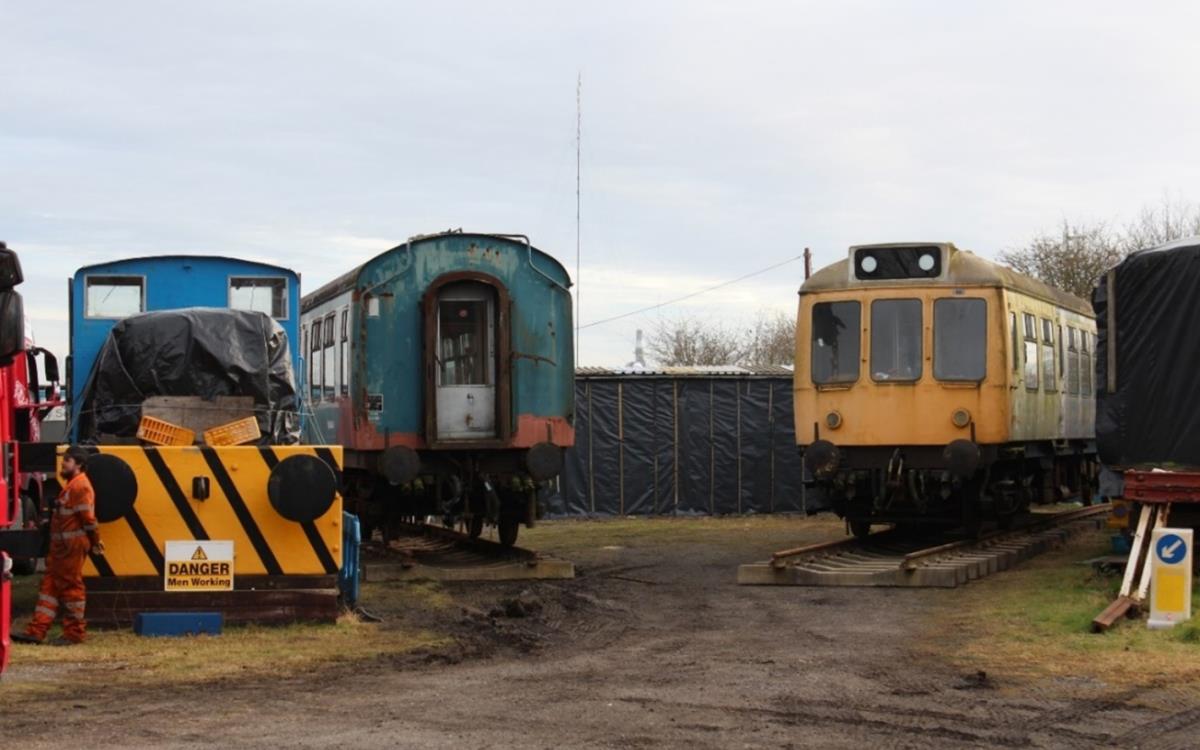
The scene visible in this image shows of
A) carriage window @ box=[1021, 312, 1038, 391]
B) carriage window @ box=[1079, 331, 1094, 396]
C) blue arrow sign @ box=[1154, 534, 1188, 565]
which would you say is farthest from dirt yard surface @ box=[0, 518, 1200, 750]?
carriage window @ box=[1079, 331, 1094, 396]

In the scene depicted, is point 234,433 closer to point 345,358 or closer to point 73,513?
point 73,513

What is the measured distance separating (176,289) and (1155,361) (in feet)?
29.8

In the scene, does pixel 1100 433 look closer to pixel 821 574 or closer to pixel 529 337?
pixel 821 574

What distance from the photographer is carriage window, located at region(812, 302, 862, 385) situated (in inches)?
692

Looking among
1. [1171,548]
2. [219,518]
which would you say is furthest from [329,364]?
[1171,548]

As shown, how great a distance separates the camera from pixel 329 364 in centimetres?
1861

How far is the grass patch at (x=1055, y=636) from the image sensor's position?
9.91 meters

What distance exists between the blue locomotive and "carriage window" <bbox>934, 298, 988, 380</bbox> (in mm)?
6807

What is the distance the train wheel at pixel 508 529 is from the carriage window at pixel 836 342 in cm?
374

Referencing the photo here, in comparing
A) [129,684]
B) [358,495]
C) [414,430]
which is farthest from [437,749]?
[358,495]

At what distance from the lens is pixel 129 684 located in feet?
30.8

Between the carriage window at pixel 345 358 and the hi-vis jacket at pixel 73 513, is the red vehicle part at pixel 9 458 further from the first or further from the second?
the carriage window at pixel 345 358

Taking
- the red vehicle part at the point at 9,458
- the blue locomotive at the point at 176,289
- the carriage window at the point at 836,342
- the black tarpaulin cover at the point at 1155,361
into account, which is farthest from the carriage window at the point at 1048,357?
the red vehicle part at the point at 9,458

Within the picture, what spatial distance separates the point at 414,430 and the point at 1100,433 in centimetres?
684
